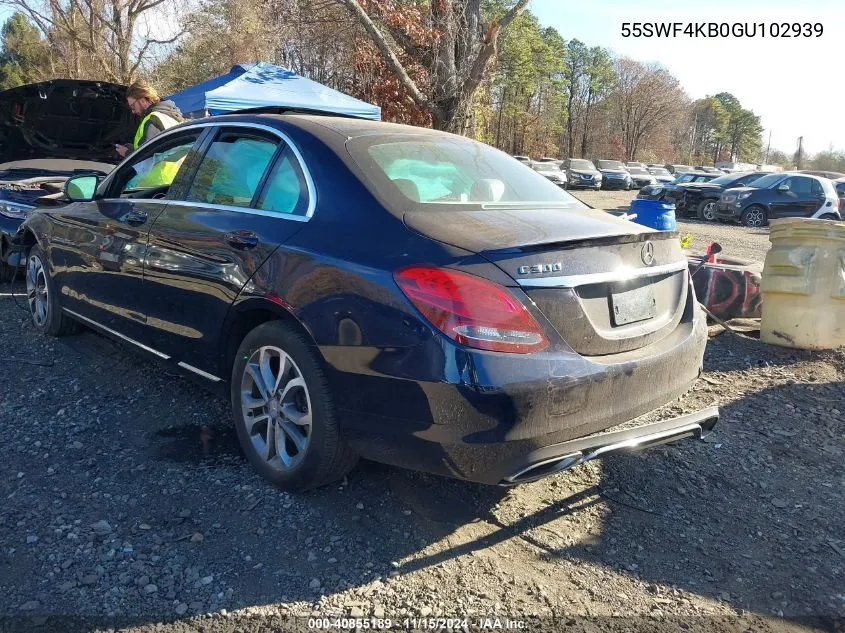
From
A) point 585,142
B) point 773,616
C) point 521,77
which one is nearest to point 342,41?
point 773,616

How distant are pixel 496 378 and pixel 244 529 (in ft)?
4.13

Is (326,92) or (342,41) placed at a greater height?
(342,41)

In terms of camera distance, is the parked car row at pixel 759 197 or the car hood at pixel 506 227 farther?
the parked car row at pixel 759 197

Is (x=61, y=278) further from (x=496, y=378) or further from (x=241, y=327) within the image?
(x=496, y=378)

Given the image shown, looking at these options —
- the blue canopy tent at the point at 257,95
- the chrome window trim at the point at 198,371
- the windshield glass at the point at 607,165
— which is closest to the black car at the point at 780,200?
the blue canopy tent at the point at 257,95

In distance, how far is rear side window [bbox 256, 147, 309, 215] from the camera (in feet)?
10.0

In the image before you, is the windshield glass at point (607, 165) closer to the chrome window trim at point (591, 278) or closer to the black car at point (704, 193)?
the black car at point (704, 193)

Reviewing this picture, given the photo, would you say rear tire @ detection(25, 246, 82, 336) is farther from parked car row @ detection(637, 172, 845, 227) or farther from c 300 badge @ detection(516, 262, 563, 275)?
parked car row @ detection(637, 172, 845, 227)

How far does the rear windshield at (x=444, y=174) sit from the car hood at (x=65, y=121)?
19.1 feet

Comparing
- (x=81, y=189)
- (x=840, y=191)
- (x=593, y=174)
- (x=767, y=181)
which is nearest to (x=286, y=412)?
(x=81, y=189)

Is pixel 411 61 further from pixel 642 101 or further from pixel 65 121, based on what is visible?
pixel 642 101

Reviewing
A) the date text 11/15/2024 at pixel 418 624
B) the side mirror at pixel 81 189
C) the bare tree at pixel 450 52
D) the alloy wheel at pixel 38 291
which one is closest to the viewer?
the date text 11/15/2024 at pixel 418 624

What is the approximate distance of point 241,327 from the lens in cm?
325

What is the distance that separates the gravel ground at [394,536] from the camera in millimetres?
2420
